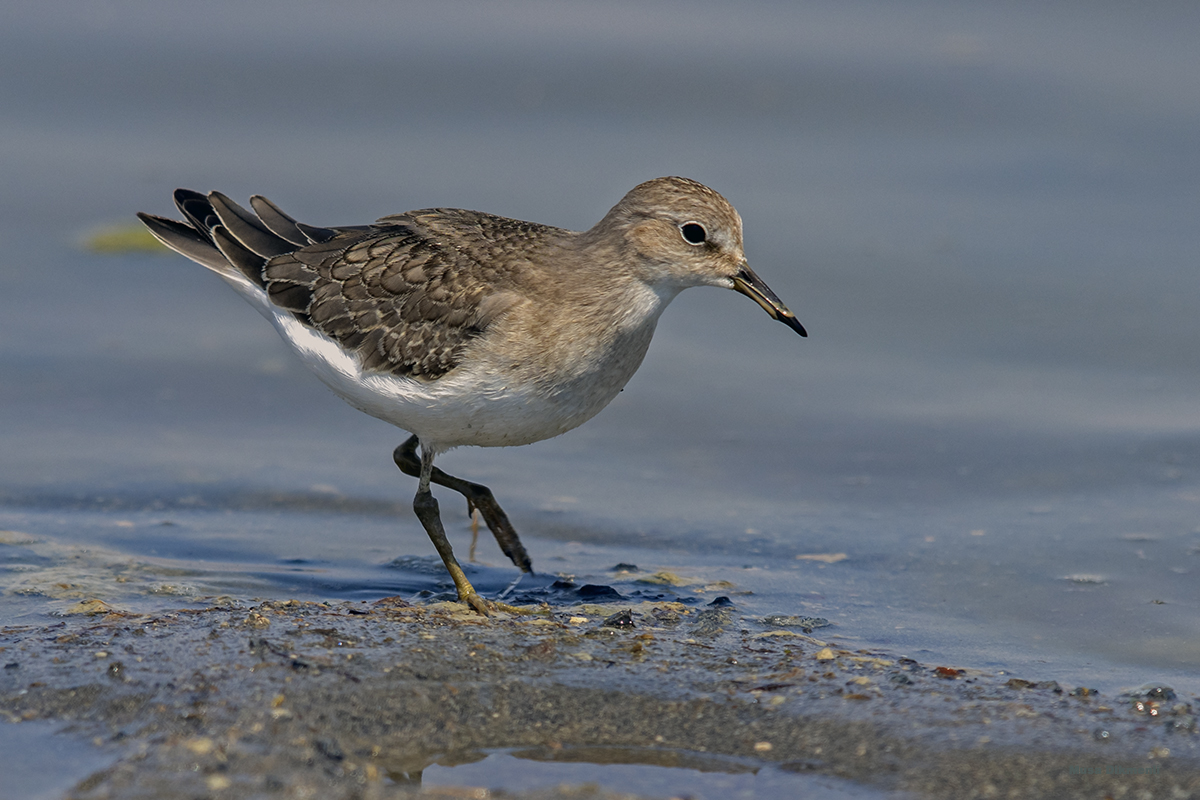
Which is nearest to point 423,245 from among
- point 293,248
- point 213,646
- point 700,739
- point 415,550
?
point 293,248

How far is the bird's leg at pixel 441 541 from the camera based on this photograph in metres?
6.50

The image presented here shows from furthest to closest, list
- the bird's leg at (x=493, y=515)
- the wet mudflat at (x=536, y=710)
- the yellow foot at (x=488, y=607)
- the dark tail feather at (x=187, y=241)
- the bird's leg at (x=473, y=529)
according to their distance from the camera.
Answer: the dark tail feather at (x=187, y=241) < the bird's leg at (x=473, y=529) < the bird's leg at (x=493, y=515) < the yellow foot at (x=488, y=607) < the wet mudflat at (x=536, y=710)

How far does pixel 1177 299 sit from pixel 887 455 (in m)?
2.74

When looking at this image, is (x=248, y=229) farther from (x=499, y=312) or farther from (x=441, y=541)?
(x=441, y=541)

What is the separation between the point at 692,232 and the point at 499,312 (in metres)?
1.05

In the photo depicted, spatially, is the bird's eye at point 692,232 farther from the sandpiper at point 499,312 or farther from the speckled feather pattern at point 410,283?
the speckled feather pattern at point 410,283

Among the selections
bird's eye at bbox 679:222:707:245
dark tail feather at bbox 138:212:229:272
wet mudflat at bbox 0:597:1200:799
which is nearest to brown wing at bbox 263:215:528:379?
dark tail feather at bbox 138:212:229:272

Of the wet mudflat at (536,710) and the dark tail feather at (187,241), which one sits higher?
the dark tail feather at (187,241)

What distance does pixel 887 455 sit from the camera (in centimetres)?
898

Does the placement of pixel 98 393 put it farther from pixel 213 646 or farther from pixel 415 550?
pixel 213 646

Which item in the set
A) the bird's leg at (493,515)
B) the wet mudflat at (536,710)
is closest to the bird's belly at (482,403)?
the bird's leg at (493,515)

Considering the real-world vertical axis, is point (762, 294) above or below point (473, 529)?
above

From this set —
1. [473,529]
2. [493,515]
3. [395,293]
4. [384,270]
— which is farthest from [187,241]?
[493,515]

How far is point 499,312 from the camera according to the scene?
667cm
